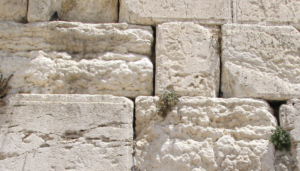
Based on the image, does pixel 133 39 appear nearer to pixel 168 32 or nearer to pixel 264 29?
pixel 168 32

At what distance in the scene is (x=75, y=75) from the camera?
2996mm

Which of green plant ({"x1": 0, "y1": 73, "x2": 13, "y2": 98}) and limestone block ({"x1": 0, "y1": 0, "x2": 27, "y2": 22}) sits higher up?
limestone block ({"x1": 0, "y1": 0, "x2": 27, "y2": 22})

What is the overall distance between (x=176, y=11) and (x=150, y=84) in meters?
0.84

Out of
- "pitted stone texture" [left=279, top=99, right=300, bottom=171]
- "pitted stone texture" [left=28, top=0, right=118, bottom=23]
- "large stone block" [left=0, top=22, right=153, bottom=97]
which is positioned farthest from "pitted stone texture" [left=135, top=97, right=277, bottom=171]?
"pitted stone texture" [left=28, top=0, right=118, bottom=23]

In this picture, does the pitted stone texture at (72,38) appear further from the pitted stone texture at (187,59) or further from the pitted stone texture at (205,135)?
the pitted stone texture at (205,135)

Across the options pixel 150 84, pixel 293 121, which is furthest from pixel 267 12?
pixel 150 84

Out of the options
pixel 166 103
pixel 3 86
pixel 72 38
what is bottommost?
pixel 166 103

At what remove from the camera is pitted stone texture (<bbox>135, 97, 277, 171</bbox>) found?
276cm

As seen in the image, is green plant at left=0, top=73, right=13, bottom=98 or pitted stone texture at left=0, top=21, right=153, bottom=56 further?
pitted stone texture at left=0, top=21, right=153, bottom=56

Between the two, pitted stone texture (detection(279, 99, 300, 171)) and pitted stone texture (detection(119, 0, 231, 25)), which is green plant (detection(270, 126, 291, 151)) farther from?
pitted stone texture (detection(119, 0, 231, 25))

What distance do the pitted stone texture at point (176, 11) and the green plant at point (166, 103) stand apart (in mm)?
830

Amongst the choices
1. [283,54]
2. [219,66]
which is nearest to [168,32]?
[219,66]

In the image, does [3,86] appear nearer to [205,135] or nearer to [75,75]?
[75,75]

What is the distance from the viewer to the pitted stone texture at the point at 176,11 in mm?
3180
